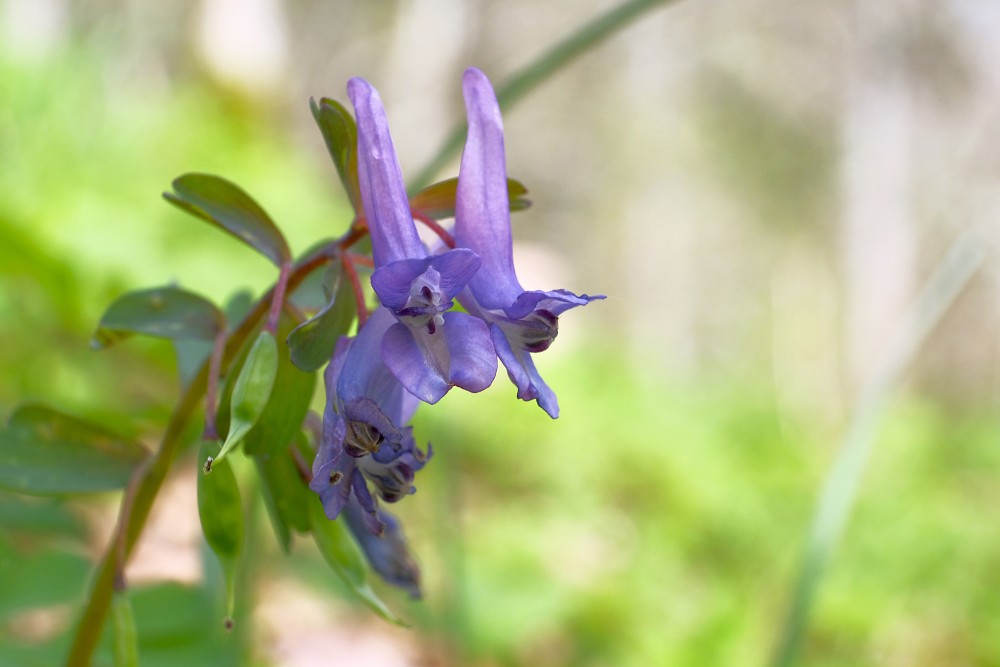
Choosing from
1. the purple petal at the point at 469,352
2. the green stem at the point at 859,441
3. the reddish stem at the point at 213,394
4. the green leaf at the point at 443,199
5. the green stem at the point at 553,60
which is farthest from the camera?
the green stem at the point at 859,441

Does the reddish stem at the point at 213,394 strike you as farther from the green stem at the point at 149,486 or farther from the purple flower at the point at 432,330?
the purple flower at the point at 432,330

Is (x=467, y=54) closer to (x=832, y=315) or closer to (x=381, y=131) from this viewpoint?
(x=832, y=315)

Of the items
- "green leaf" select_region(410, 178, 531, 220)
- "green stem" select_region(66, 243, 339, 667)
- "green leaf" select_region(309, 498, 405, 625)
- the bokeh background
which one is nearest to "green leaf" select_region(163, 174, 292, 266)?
"green stem" select_region(66, 243, 339, 667)

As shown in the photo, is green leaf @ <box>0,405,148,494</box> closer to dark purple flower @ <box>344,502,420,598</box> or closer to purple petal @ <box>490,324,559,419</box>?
dark purple flower @ <box>344,502,420,598</box>

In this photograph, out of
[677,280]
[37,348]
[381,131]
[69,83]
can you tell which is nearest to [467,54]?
[677,280]

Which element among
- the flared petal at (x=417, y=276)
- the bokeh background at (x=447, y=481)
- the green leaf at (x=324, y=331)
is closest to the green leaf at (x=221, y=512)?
the green leaf at (x=324, y=331)
